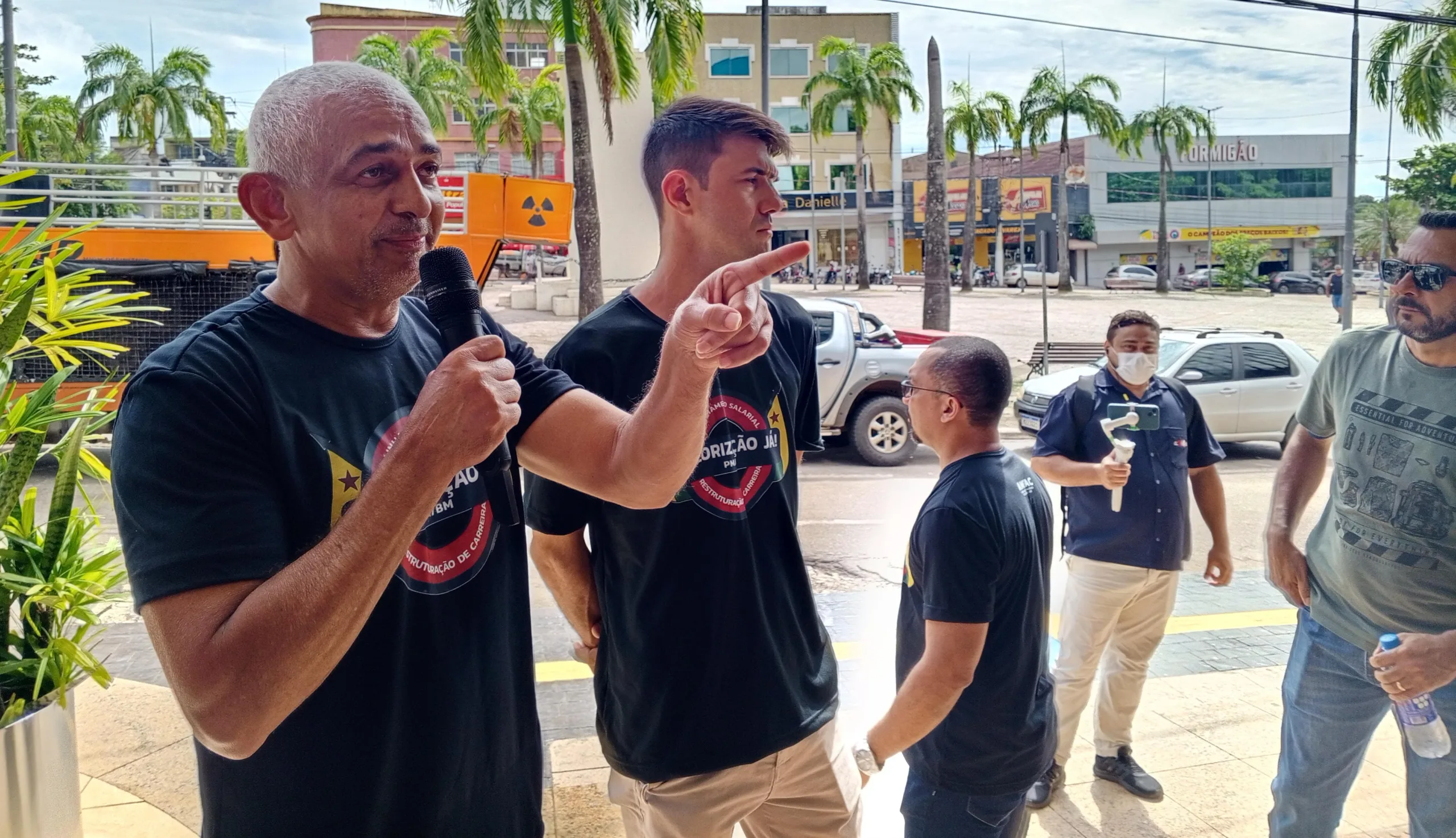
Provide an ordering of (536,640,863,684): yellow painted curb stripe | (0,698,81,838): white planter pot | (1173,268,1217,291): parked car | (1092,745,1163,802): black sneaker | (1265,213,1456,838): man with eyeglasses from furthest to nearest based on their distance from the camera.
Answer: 1. (1173,268,1217,291): parked car
2. (536,640,863,684): yellow painted curb stripe
3. (1092,745,1163,802): black sneaker
4. (0,698,81,838): white planter pot
5. (1265,213,1456,838): man with eyeglasses

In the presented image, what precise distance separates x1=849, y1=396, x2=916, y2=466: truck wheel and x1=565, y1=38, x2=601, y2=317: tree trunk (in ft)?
23.3

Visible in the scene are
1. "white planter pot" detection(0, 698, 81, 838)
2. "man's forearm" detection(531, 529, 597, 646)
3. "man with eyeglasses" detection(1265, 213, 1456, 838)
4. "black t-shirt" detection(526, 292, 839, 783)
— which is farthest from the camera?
"white planter pot" detection(0, 698, 81, 838)

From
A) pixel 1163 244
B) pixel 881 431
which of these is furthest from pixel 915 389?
pixel 1163 244

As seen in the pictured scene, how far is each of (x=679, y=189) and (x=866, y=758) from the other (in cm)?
143

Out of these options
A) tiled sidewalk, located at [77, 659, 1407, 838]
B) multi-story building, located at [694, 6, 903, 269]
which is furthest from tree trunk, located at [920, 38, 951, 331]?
multi-story building, located at [694, 6, 903, 269]

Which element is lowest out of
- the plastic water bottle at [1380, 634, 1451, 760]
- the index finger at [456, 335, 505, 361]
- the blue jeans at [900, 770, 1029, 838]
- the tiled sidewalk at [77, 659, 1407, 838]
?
the tiled sidewalk at [77, 659, 1407, 838]

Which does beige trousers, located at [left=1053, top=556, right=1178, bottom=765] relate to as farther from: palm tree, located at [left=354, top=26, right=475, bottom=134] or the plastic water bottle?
palm tree, located at [left=354, top=26, right=475, bottom=134]

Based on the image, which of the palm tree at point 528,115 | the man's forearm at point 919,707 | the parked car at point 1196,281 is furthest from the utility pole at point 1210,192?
the man's forearm at point 919,707

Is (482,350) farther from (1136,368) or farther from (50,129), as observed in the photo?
(50,129)

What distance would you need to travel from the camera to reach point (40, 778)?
3.15 m

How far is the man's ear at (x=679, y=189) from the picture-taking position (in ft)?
8.35

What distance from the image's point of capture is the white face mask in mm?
4520

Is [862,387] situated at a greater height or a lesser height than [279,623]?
lesser

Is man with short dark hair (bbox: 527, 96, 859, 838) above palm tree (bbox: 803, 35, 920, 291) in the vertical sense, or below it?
below
